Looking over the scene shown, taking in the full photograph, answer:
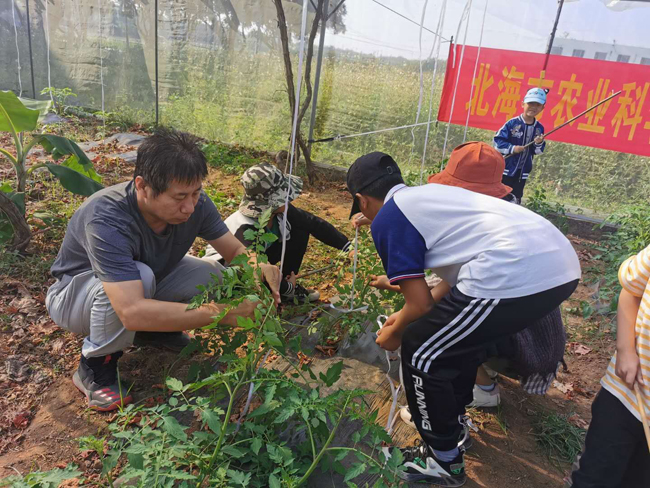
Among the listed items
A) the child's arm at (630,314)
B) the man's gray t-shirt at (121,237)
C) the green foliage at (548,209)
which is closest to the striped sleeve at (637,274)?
the child's arm at (630,314)

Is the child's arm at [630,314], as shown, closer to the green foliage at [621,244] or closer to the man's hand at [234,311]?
the man's hand at [234,311]

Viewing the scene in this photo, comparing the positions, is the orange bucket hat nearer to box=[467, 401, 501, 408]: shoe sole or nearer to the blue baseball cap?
box=[467, 401, 501, 408]: shoe sole

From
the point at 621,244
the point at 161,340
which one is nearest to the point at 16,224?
the point at 161,340

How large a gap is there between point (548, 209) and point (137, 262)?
5006mm

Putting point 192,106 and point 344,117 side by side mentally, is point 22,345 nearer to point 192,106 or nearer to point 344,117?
point 344,117

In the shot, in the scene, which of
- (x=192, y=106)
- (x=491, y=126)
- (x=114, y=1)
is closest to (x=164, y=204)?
(x=491, y=126)

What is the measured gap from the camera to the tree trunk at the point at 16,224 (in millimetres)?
3061

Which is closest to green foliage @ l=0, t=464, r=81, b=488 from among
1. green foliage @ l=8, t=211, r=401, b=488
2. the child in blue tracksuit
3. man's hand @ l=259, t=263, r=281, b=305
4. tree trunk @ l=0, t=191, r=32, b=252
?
green foliage @ l=8, t=211, r=401, b=488

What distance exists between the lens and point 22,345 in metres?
2.45

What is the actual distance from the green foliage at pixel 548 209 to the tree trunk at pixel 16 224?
4.96 metres

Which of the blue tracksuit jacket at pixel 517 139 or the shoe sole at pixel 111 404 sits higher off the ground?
the blue tracksuit jacket at pixel 517 139

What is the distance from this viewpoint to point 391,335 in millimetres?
1769

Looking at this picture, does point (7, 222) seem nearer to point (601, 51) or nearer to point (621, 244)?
point (621, 244)

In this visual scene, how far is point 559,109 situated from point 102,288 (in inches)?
215
